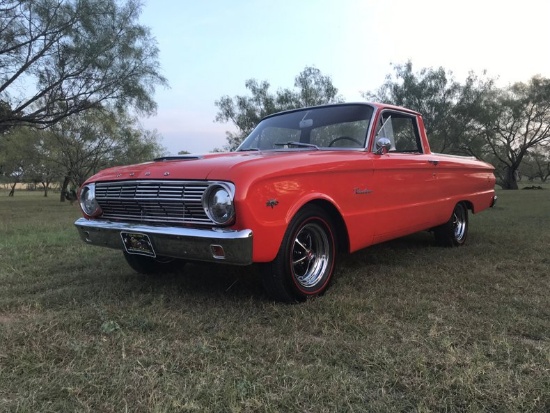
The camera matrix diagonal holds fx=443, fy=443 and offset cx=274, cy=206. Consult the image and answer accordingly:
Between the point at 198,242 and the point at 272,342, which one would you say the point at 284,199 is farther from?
the point at 272,342

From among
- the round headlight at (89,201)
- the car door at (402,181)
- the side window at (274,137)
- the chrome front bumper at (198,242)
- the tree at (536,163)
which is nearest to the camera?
the chrome front bumper at (198,242)

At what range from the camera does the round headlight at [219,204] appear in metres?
2.98

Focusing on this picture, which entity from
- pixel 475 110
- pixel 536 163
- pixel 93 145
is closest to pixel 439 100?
pixel 475 110

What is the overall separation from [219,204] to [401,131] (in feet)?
9.77

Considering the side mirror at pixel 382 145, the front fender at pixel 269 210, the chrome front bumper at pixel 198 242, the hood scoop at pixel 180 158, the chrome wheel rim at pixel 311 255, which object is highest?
the side mirror at pixel 382 145

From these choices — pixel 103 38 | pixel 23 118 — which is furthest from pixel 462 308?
pixel 23 118

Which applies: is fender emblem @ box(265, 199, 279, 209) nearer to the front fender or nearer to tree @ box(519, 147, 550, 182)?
the front fender

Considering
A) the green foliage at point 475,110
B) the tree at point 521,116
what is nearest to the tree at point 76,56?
the green foliage at point 475,110

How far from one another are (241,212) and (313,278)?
107 centimetres

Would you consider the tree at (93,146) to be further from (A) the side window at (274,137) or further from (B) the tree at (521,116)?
(B) the tree at (521,116)

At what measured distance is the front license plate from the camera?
332cm

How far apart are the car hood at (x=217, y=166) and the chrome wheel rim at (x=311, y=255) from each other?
0.55 metres

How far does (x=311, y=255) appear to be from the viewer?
12.1ft

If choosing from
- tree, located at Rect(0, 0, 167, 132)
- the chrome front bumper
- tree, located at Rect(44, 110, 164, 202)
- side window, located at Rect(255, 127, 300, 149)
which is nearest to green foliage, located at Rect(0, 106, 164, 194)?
tree, located at Rect(44, 110, 164, 202)
